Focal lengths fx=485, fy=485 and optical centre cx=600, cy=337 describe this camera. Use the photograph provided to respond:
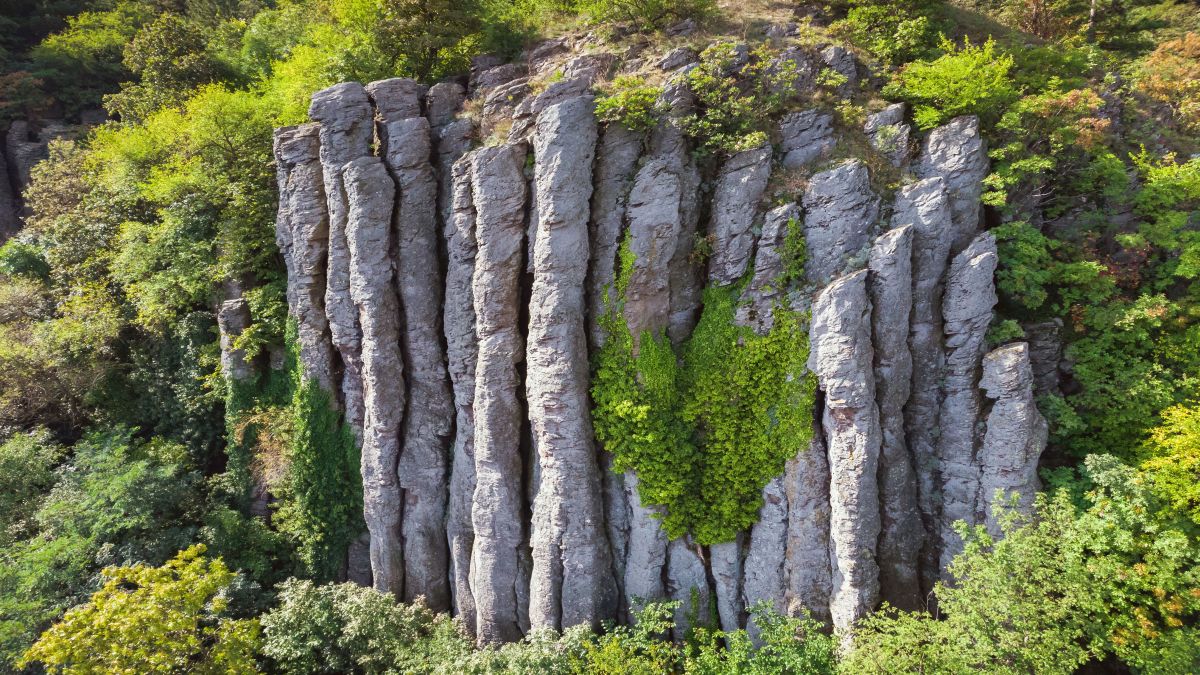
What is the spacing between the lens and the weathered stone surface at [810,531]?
45.4 ft

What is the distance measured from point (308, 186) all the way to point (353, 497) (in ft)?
Answer: 39.1

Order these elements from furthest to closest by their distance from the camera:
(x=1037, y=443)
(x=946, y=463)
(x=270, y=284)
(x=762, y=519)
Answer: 1. (x=270, y=284)
2. (x=762, y=519)
3. (x=946, y=463)
4. (x=1037, y=443)

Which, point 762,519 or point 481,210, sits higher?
point 481,210

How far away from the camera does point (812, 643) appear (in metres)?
12.8

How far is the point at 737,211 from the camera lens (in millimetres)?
15109

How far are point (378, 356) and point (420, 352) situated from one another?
140 cm

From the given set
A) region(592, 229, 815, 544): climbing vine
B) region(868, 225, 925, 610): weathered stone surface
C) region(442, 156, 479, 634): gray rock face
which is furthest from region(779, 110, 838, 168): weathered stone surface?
region(442, 156, 479, 634): gray rock face

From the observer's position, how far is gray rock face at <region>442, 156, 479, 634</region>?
53.5ft

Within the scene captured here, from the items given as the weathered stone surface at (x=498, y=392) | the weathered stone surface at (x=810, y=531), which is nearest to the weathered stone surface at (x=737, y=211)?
the weathered stone surface at (x=810, y=531)

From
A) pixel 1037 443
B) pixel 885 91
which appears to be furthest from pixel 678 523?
pixel 885 91

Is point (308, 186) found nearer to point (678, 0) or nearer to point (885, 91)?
point (678, 0)

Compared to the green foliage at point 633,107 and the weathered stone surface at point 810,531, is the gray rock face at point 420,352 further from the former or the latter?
the weathered stone surface at point 810,531

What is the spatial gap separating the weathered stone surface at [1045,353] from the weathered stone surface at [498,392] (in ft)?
50.2

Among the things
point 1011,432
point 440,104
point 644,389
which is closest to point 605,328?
point 644,389
